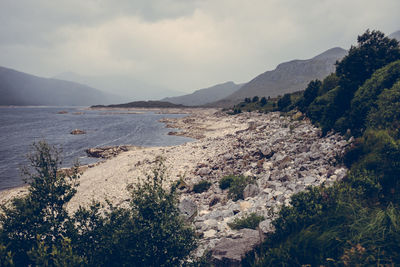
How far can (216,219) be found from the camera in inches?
422

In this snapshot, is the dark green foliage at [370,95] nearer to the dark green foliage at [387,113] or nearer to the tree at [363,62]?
the dark green foliage at [387,113]

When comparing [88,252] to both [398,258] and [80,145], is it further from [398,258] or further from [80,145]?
[80,145]

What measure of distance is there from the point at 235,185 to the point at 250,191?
133 centimetres

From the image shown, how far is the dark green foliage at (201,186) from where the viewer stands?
16.1m

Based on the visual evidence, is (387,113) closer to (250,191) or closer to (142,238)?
(250,191)

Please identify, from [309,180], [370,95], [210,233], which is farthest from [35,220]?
[370,95]

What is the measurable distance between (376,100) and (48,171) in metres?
19.1

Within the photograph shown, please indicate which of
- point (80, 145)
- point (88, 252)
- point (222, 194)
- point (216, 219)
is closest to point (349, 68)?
point (222, 194)

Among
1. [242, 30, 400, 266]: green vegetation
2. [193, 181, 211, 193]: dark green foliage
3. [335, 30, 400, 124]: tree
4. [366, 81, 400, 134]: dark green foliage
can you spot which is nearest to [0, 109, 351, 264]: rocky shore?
[193, 181, 211, 193]: dark green foliage

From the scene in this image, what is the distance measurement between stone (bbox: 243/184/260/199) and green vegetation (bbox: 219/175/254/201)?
42 centimetres

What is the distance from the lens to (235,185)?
545 inches

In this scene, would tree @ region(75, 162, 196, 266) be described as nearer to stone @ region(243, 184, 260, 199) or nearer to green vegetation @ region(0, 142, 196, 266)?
green vegetation @ region(0, 142, 196, 266)

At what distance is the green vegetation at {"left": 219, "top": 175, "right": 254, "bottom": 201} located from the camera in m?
13.2

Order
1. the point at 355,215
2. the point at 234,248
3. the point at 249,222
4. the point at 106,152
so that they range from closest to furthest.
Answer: the point at 355,215, the point at 234,248, the point at 249,222, the point at 106,152
